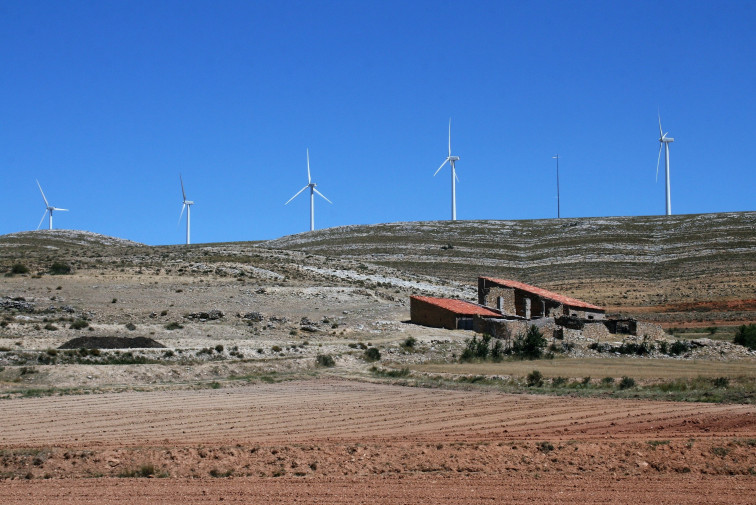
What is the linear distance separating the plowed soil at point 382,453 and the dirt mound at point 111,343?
15.3 metres

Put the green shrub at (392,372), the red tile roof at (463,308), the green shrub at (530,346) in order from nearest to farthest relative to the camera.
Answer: the green shrub at (392,372) < the green shrub at (530,346) < the red tile roof at (463,308)

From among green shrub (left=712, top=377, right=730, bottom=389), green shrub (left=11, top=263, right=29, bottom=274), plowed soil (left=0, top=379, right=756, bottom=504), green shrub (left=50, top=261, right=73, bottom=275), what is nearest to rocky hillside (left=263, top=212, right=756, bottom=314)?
green shrub (left=50, top=261, right=73, bottom=275)

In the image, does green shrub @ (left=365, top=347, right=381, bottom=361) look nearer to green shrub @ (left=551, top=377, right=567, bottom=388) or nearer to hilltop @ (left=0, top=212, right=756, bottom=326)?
green shrub @ (left=551, top=377, right=567, bottom=388)

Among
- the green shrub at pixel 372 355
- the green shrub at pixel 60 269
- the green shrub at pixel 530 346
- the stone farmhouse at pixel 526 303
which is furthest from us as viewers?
the green shrub at pixel 60 269

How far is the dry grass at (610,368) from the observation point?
35688 mm

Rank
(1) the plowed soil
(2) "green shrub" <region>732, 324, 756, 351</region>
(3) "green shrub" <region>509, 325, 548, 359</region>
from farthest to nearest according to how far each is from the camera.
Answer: (2) "green shrub" <region>732, 324, 756, 351</region>, (3) "green shrub" <region>509, 325, 548, 359</region>, (1) the plowed soil

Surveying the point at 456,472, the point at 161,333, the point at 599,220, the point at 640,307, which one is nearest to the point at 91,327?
the point at 161,333

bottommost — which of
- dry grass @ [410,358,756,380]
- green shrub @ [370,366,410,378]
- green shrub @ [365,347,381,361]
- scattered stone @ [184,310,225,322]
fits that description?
green shrub @ [370,366,410,378]

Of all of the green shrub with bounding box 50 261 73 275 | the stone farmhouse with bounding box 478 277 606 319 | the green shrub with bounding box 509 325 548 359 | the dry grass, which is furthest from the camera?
the green shrub with bounding box 50 261 73 275

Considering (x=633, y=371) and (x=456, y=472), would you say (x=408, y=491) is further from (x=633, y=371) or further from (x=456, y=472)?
(x=633, y=371)

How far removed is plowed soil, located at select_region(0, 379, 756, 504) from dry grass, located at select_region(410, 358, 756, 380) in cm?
998

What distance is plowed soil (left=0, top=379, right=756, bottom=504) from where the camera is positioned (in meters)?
15.3

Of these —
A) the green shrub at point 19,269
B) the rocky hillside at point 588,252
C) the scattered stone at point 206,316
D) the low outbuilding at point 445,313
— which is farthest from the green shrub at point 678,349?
the green shrub at point 19,269

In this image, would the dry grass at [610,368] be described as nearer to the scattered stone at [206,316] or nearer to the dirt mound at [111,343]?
the dirt mound at [111,343]
